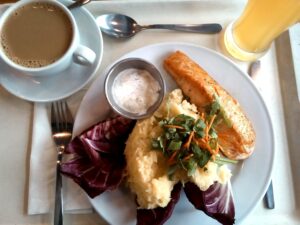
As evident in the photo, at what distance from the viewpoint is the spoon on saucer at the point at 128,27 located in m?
1.25

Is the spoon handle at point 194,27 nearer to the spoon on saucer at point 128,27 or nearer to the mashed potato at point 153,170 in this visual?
the spoon on saucer at point 128,27

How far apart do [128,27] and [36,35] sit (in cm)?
31

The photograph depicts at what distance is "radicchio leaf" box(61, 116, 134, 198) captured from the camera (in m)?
1.02

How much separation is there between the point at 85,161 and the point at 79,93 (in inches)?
9.5

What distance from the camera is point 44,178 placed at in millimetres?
1101

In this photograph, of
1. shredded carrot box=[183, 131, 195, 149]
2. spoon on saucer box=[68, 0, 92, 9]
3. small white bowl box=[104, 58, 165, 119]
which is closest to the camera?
shredded carrot box=[183, 131, 195, 149]

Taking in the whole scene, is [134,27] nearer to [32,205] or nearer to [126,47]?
[126,47]

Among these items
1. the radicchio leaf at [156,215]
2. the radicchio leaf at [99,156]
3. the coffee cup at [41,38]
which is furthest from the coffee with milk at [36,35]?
the radicchio leaf at [156,215]

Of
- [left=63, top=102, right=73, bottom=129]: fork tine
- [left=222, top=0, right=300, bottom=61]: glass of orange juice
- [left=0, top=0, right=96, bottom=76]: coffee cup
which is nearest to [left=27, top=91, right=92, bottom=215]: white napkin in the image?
[left=63, top=102, right=73, bottom=129]: fork tine

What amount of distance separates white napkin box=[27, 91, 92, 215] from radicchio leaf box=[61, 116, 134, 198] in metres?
0.08

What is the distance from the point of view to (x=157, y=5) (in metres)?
1.30

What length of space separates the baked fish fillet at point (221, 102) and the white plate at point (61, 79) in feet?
0.84

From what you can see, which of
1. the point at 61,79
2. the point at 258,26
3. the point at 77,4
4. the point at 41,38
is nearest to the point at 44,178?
the point at 61,79

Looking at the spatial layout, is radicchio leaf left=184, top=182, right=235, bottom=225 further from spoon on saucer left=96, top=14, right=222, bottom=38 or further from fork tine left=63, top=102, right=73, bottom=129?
spoon on saucer left=96, top=14, right=222, bottom=38
